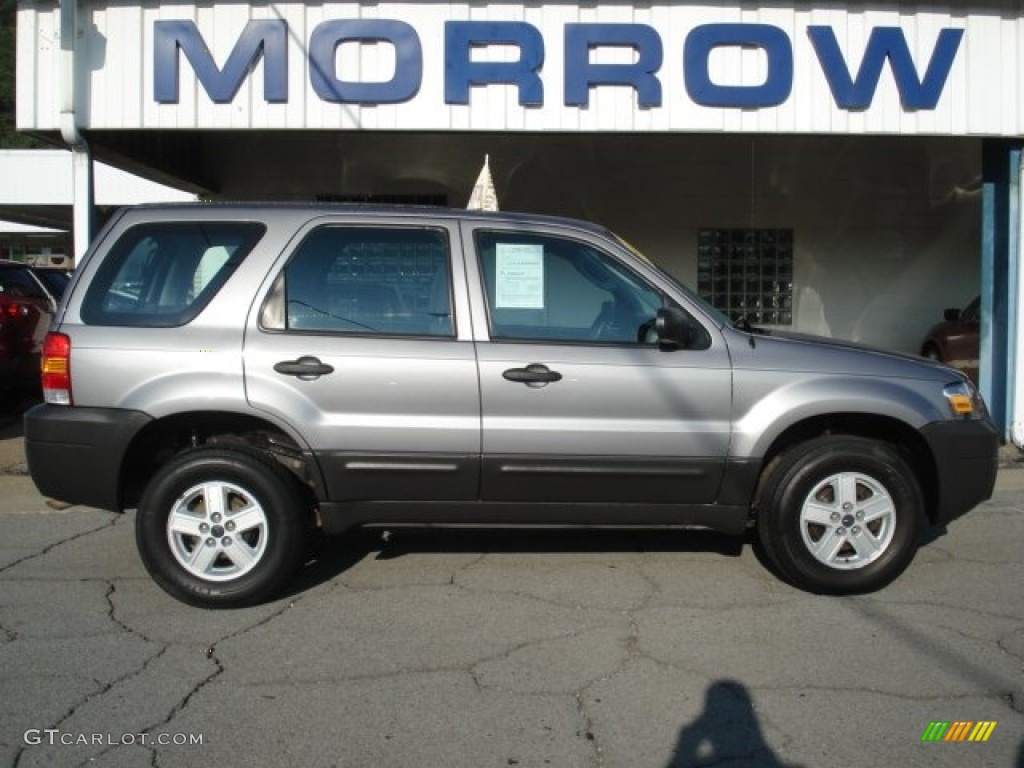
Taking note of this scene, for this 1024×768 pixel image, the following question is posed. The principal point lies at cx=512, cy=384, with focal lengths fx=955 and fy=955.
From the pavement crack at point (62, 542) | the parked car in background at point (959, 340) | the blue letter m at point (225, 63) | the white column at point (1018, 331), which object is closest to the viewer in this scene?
the pavement crack at point (62, 542)


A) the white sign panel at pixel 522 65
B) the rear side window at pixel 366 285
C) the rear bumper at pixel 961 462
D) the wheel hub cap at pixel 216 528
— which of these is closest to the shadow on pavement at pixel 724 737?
the rear bumper at pixel 961 462

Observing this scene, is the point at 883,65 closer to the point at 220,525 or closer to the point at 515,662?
the point at 515,662

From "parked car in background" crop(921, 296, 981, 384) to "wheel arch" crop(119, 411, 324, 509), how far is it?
9.53m

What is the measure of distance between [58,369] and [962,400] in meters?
4.50

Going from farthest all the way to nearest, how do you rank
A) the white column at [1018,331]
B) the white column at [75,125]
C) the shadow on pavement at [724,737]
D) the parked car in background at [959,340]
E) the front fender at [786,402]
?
the parked car in background at [959,340], the white column at [1018,331], the white column at [75,125], the front fender at [786,402], the shadow on pavement at [724,737]

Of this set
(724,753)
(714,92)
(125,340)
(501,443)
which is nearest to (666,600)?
(501,443)

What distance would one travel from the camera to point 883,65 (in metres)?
8.44

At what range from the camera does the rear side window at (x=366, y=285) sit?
15.3ft

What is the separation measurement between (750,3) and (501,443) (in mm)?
5672

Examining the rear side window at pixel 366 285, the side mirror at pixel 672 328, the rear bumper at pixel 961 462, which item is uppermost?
the rear side window at pixel 366 285

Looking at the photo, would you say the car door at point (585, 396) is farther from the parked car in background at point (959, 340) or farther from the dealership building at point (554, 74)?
the parked car in background at point (959, 340)

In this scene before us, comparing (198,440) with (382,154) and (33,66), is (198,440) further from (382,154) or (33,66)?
(382,154)

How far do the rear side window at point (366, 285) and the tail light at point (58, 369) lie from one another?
3.16 feet

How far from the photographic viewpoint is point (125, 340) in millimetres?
4609
